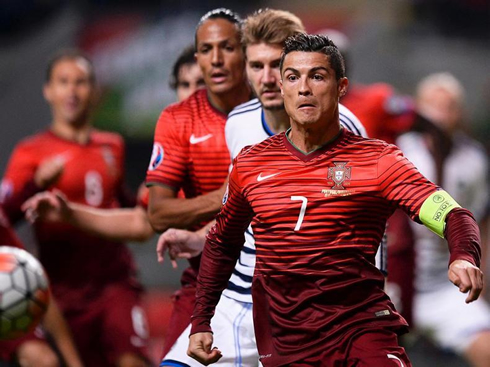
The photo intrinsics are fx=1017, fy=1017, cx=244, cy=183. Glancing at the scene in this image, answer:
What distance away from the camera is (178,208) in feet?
15.4

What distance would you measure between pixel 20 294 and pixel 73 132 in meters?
2.32

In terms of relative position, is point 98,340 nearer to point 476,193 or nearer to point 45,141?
point 45,141

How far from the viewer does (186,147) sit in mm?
4844

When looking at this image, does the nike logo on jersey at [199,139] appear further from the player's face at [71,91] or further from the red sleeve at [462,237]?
the player's face at [71,91]

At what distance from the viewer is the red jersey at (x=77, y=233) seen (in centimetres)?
685

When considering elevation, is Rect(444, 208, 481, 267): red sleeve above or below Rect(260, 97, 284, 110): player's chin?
below

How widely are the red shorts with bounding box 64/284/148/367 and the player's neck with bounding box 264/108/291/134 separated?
2581 millimetres

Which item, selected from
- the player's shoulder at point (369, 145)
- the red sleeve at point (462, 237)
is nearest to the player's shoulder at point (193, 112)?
the player's shoulder at point (369, 145)

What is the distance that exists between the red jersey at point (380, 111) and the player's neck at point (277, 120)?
2573 millimetres

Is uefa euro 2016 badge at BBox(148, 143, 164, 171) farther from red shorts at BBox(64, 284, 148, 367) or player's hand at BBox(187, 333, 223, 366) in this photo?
red shorts at BBox(64, 284, 148, 367)

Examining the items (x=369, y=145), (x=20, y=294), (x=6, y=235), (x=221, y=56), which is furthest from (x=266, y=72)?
(x=6, y=235)

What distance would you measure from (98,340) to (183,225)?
2362 mm

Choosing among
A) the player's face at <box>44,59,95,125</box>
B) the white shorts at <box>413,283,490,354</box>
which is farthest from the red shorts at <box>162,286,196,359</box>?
the white shorts at <box>413,283,490,354</box>

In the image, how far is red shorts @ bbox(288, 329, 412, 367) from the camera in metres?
3.43
